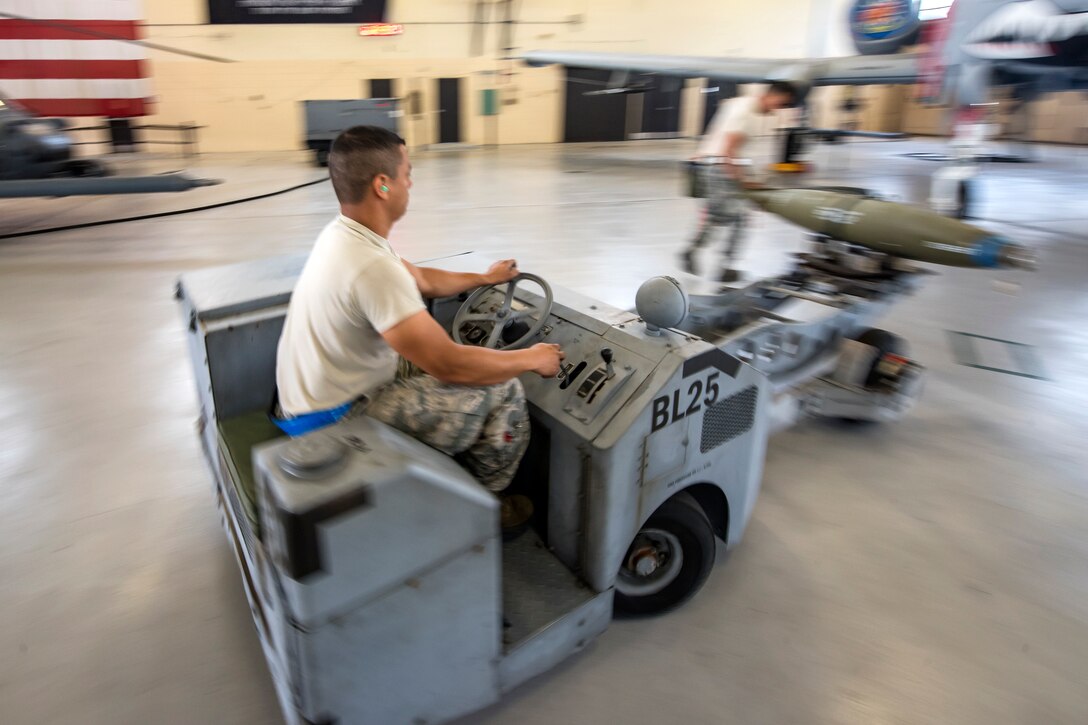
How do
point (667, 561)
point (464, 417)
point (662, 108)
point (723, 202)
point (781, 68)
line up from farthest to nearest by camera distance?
point (662, 108) < point (781, 68) < point (723, 202) < point (667, 561) < point (464, 417)

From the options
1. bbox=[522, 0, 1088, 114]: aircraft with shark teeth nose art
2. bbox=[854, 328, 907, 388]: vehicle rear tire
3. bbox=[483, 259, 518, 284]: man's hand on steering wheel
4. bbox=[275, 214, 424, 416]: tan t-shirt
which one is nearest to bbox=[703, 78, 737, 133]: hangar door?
bbox=[522, 0, 1088, 114]: aircraft with shark teeth nose art

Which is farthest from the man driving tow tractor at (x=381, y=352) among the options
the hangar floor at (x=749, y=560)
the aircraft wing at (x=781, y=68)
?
the aircraft wing at (x=781, y=68)

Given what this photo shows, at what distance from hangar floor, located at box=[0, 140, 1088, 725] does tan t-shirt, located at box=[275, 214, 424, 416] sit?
962 mm

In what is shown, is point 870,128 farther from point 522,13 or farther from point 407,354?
point 407,354

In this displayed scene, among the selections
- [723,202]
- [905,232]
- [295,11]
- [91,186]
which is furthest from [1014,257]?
[295,11]

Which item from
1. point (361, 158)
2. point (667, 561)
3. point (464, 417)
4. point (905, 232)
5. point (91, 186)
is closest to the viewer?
point (361, 158)

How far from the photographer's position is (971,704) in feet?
6.82

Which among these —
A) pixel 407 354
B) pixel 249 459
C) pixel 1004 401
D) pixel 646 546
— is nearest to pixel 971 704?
pixel 646 546

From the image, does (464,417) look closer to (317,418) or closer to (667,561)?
(317,418)

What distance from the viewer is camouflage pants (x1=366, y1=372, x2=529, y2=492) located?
6.64 ft

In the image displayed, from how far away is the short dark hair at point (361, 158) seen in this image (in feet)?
6.21

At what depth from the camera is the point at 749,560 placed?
8.94ft

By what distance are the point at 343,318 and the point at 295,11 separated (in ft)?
59.7

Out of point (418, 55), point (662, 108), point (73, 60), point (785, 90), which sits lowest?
point (785, 90)
